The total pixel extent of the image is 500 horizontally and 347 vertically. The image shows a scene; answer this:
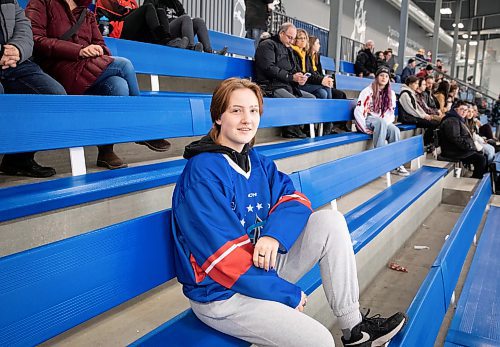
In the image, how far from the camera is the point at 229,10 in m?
5.71

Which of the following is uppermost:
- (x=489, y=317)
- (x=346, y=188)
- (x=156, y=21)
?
(x=156, y=21)

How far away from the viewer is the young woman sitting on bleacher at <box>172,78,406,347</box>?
99cm

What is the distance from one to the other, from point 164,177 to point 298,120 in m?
1.62

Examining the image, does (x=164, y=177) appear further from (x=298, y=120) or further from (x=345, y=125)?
(x=345, y=125)

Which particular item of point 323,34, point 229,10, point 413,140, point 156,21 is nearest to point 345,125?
point 413,140

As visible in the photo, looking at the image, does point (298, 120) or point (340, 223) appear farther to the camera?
point (298, 120)

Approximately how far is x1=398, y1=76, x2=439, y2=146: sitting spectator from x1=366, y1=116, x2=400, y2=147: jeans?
1.47 metres

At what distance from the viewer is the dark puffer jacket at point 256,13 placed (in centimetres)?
439

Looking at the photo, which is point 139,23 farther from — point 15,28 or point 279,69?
point 15,28

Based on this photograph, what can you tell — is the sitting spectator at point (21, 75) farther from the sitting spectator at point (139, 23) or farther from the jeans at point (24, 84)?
the sitting spectator at point (139, 23)

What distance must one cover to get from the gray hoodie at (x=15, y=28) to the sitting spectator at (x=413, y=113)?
432 centimetres

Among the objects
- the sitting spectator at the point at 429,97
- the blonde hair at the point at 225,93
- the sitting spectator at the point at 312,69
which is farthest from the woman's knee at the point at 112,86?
the sitting spectator at the point at 429,97

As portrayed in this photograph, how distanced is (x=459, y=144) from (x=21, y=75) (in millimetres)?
4364

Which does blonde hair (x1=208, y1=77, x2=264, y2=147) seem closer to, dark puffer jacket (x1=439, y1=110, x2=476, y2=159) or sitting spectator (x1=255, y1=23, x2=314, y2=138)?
sitting spectator (x1=255, y1=23, x2=314, y2=138)
